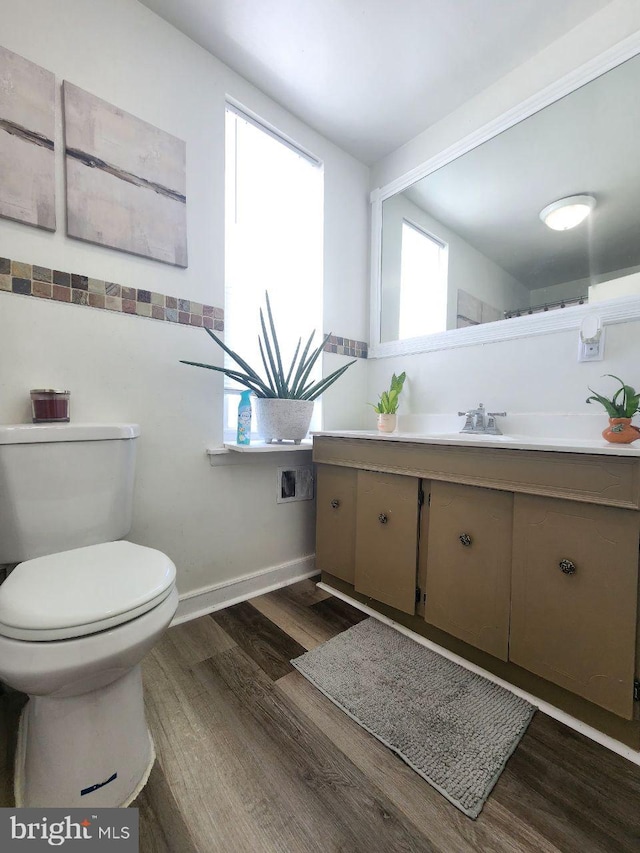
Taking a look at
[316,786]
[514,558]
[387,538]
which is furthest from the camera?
[387,538]

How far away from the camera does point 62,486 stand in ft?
3.30

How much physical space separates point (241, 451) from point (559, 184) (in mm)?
1630

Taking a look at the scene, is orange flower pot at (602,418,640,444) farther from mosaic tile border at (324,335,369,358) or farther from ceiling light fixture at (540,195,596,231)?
mosaic tile border at (324,335,369,358)

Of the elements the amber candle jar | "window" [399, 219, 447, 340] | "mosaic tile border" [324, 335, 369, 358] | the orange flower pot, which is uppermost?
"window" [399, 219, 447, 340]

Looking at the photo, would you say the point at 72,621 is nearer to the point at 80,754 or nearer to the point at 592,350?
the point at 80,754

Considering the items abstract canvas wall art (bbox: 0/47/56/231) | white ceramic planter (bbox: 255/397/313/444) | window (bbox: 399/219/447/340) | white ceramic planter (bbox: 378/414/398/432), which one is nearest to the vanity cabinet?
white ceramic planter (bbox: 255/397/313/444)

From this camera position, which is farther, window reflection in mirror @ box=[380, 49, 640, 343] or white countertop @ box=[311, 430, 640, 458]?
window reflection in mirror @ box=[380, 49, 640, 343]

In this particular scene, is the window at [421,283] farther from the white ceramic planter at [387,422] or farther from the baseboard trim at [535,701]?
the baseboard trim at [535,701]

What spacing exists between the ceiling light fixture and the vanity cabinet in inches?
39.8

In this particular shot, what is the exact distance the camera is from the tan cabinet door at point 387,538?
4.36 ft

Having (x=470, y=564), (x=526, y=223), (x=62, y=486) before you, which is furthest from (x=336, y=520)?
(x=526, y=223)

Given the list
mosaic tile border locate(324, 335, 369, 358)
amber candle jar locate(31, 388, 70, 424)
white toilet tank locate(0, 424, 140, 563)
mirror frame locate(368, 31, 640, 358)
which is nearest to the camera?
white toilet tank locate(0, 424, 140, 563)

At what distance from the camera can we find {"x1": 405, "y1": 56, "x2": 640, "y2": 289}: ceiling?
4.12 feet

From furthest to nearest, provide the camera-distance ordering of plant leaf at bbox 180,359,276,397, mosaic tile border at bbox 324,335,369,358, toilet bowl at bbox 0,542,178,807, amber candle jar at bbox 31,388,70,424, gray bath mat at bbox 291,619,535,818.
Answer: mosaic tile border at bbox 324,335,369,358 < plant leaf at bbox 180,359,276,397 < amber candle jar at bbox 31,388,70,424 < gray bath mat at bbox 291,619,535,818 < toilet bowl at bbox 0,542,178,807
